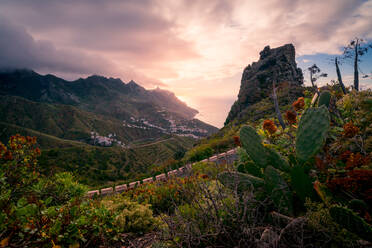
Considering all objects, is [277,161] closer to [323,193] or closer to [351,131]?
[323,193]

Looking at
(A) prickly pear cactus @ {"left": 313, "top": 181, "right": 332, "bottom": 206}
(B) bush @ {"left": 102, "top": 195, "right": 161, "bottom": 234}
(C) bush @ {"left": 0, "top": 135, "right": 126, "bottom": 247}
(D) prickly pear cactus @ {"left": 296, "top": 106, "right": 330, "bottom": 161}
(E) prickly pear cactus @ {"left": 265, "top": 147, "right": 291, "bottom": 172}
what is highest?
(D) prickly pear cactus @ {"left": 296, "top": 106, "right": 330, "bottom": 161}

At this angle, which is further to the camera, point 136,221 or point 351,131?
point 136,221

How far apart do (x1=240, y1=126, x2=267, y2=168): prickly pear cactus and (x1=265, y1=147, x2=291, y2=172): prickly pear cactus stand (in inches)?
2.8

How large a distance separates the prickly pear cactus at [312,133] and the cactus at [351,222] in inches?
30.3

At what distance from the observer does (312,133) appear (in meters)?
2.06

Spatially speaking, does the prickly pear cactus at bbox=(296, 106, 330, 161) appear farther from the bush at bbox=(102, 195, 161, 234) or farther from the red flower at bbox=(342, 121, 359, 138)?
the bush at bbox=(102, 195, 161, 234)

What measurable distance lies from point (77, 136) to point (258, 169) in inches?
5007

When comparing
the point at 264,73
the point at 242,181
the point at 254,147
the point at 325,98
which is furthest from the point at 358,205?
the point at 264,73

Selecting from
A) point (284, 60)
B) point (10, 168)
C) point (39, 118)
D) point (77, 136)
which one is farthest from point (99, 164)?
point (39, 118)

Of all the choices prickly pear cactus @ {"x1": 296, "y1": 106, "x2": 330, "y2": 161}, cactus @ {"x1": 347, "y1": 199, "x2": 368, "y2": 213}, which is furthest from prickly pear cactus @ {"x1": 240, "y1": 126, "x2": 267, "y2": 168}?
cactus @ {"x1": 347, "y1": 199, "x2": 368, "y2": 213}

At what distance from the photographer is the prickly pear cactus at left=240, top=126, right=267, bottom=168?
2305 mm

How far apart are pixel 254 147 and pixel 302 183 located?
69cm

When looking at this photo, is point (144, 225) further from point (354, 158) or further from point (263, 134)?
point (354, 158)

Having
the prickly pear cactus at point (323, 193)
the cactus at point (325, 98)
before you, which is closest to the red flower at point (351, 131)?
the cactus at point (325, 98)
